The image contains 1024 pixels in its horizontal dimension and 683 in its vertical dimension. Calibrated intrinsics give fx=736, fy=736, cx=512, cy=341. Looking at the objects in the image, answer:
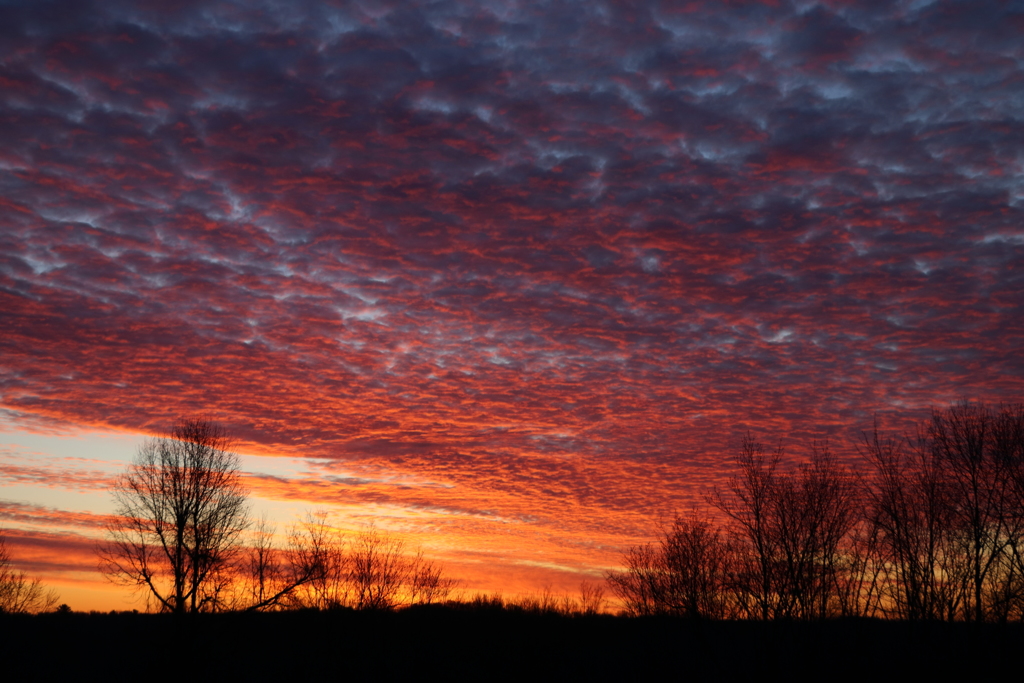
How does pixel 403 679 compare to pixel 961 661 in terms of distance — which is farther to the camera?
pixel 403 679

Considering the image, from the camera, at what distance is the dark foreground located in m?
37.2

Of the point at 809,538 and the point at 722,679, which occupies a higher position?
the point at 809,538

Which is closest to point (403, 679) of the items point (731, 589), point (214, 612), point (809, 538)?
point (214, 612)

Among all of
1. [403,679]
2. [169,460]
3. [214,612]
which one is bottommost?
[403,679]

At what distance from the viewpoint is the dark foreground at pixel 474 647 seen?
37188 mm

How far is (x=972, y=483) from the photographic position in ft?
128

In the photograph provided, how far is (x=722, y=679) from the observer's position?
39.5 m

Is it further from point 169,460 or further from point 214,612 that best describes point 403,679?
point 169,460

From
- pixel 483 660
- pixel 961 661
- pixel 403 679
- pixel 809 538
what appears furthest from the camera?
pixel 483 660

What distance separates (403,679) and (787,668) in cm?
2333

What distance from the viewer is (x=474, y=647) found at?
177 ft

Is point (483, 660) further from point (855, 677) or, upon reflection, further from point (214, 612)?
point (855, 677)

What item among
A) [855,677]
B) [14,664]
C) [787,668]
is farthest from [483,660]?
[14,664]

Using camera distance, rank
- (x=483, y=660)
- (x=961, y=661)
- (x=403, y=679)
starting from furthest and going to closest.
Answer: (x=483, y=660) → (x=403, y=679) → (x=961, y=661)
